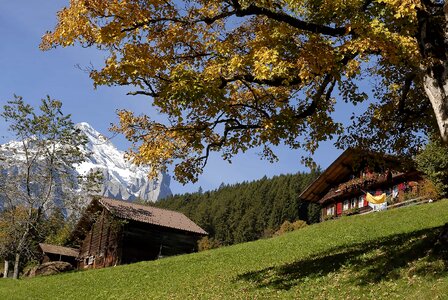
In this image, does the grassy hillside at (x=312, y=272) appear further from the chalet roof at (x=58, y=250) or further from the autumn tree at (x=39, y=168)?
the chalet roof at (x=58, y=250)

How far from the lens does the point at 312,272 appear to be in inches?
632

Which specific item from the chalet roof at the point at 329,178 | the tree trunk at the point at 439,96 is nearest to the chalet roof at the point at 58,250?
the chalet roof at the point at 329,178

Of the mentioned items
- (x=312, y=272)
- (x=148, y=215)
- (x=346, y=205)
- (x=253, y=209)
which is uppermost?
(x=253, y=209)

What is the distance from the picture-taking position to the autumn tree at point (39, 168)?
39812 mm

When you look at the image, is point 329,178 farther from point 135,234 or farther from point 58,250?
point 58,250

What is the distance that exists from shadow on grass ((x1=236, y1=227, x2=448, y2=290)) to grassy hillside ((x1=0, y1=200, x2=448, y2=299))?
3 centimetres

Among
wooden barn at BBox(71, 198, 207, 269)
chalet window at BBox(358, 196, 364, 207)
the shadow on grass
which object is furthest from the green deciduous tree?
the shadow on grass

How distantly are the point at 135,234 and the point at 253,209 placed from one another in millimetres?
78339

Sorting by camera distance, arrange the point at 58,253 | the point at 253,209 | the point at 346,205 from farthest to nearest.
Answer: the point at 253,209
the point at 58,253
the point at 346,205

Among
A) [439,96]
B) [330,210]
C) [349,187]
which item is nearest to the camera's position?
[439,96]

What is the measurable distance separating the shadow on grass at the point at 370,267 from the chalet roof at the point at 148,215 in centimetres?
3196

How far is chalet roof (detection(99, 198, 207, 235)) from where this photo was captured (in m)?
49.8

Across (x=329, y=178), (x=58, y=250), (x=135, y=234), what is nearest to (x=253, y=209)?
(x=329, y=178)

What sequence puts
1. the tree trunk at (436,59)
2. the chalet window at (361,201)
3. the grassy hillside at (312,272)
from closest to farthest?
the tree trunk at (436,59) < the grassy hillside at (312,272) < the chalet window at (361,201)
